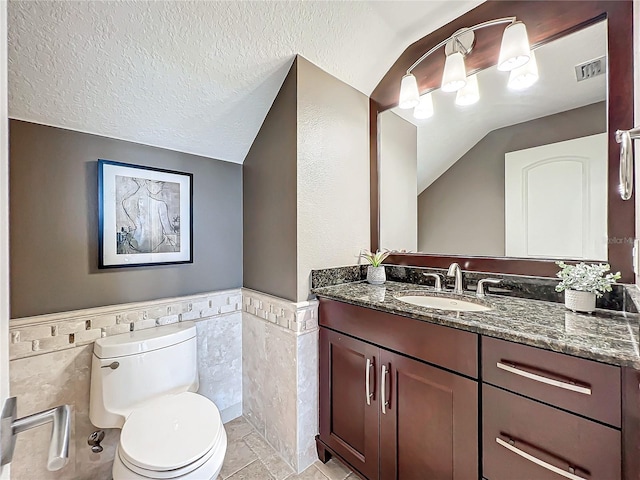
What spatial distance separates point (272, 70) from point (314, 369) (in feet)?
5.27

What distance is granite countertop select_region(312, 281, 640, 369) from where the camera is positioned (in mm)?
770

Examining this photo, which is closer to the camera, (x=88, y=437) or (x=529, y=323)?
(x=529, y=323)

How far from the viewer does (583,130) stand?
1.24 meters


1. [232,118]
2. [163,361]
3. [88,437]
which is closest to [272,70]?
[232,118]

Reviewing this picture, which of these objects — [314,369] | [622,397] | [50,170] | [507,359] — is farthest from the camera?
[314,369]

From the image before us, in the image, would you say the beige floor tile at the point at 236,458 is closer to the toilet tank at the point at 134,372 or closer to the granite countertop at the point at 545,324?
the toilet tank at the point at 134,372

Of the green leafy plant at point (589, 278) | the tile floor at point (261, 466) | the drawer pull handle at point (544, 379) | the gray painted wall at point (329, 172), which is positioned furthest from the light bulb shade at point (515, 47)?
the tile floor at point (261, 466)

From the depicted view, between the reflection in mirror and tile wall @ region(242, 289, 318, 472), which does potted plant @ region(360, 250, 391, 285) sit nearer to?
the reflection in mirror

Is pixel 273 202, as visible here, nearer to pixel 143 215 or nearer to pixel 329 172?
pixel 329 172

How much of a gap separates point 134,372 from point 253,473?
0.80 m

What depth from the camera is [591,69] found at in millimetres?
1204

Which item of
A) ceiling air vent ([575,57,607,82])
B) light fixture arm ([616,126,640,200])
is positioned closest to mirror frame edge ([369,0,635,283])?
ceiling air vent ([575,57,607,82])

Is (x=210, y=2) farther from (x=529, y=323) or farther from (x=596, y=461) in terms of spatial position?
(x=596, y=461)

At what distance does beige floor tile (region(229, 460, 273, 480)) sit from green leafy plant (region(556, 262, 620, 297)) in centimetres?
164
